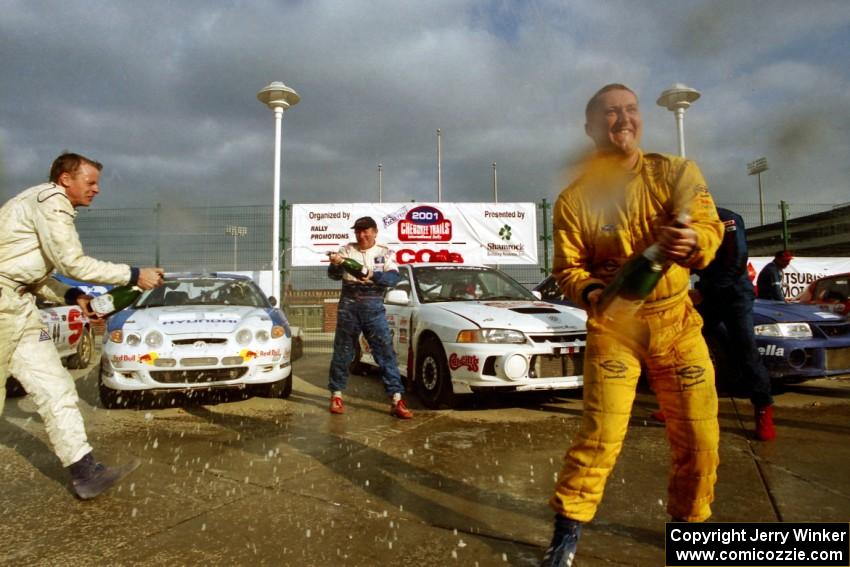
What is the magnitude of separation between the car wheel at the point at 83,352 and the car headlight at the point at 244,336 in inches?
169

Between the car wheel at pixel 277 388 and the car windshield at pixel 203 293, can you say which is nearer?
the car wheel at pixel 277 388

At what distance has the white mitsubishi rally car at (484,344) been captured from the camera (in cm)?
468

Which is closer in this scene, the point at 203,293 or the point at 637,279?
the point at 637,279

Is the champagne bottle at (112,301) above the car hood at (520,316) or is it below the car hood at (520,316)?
above

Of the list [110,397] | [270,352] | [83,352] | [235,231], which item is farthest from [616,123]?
[235,231]

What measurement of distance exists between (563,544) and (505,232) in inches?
417

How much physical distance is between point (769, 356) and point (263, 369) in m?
4.68

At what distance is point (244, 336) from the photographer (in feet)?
17.3

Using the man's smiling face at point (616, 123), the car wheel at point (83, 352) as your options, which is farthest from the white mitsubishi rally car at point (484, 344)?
the car wheel at point (83, 352)

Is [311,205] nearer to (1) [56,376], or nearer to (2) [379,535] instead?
(1) [56,376]

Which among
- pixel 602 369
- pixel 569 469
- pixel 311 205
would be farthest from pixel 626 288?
pixel 311 205

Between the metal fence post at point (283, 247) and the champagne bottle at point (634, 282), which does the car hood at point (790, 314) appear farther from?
the metal fence post at point (283, 247)

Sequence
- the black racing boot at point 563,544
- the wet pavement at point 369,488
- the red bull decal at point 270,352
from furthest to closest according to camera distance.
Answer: the red bull decal at point 270,352 < the wet pavement at point 369,488 < the black racing boot at point 563,544

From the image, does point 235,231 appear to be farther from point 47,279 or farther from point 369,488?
point 369,488
